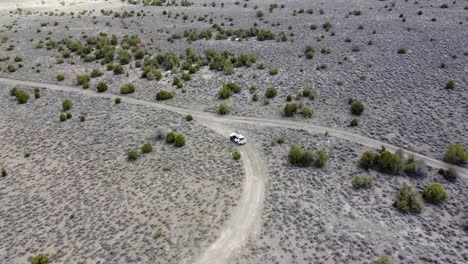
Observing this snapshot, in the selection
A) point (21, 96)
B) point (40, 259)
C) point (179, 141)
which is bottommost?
point (40, 259)

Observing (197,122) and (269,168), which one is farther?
(197,122)

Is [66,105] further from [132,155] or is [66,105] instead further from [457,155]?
[457,155]

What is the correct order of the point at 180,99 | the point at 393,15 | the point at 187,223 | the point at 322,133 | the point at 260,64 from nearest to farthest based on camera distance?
1. the point at 187,223
2. the point at 322,133
3. the point at 180,99
4. the point at 260,64
5. the point at 393,15

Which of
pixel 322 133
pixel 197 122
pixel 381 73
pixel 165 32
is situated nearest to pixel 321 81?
pixel 381 73

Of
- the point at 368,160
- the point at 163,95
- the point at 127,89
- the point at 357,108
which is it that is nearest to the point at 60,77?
the point at 127,89

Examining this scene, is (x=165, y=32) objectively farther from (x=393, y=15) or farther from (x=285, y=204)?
(x=285, y=204)

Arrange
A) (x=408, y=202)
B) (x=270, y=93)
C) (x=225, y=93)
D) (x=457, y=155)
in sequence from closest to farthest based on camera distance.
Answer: (x=408, y=202) < (x=457, y=155) < (x=270, y=93) < (x=225, y=93)

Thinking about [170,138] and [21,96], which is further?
[21,96]
